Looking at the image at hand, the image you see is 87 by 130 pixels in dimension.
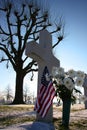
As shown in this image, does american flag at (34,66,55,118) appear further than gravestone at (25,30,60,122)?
No

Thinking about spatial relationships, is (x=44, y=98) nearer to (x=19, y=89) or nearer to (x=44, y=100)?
(x=44, y=100)

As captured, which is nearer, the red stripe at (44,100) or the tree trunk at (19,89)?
the red stripe at (44,100)

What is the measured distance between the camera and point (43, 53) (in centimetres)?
771

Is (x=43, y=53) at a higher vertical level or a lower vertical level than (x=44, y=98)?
higher

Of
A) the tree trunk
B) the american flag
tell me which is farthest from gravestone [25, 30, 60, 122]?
the tree trunk

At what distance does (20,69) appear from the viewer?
77.1 feet

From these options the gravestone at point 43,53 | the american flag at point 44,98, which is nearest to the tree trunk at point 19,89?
the gravestone at point 43,53

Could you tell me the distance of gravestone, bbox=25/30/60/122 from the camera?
24.2 feet

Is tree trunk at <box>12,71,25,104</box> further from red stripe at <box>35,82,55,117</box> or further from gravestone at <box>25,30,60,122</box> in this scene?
red stripe at <box>35,82,55,117</box>

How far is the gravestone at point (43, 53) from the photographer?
7386mm

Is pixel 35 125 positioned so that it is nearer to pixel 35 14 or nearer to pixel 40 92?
pixel 40 92

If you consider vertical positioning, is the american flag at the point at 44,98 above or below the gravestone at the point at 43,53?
below

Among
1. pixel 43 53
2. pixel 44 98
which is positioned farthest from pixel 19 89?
pixel 44 98

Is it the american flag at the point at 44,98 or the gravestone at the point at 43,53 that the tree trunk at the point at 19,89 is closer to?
the gravestone at the point at 43,53
